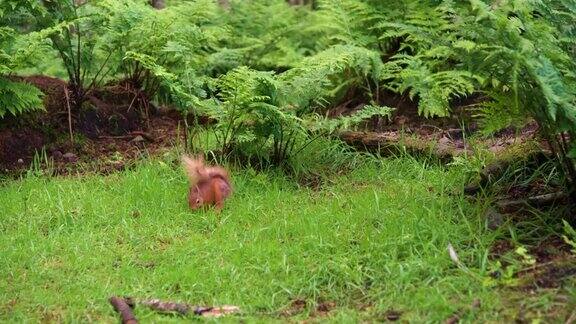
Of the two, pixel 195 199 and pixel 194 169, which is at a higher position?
pixel 194 169

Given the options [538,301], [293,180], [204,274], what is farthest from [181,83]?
[538,301]

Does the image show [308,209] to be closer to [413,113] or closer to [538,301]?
[538,301]

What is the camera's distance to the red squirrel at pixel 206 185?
17.0 ft

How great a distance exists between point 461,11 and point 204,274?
228 centimetres

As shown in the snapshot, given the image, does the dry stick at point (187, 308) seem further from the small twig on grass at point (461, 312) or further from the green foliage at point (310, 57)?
the green foliage at point (310, 57)

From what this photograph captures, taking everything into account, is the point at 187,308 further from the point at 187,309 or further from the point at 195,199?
the point at 195,199

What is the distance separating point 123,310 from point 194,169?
5.37ft

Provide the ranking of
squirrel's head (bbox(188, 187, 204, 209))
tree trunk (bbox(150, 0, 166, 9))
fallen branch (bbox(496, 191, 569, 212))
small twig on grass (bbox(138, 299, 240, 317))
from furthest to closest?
tree trunk (bbox(150, 0, 166, 9)), squirrel's head (bbox(188, 187, 204, 209)), fallen branch (bbox(496, 191, 569, 212)), small twig on grass (bbox(138, 299, 240, 317))

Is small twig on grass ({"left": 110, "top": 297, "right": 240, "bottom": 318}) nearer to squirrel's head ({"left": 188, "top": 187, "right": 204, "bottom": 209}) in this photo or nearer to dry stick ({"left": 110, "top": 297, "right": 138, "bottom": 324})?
dry stick ({"left": 110, "top": 297, "right": 138, "bottom": 324})

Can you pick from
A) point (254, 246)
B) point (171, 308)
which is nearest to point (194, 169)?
point (254, 246)

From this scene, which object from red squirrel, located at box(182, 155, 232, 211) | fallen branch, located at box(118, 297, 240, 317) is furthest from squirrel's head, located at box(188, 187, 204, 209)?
fallen branch, located at box(118, 297, 240, 317)

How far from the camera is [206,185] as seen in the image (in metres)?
5.21

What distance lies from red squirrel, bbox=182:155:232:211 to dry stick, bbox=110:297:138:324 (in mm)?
1302

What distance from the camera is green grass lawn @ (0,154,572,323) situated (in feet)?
13.0
